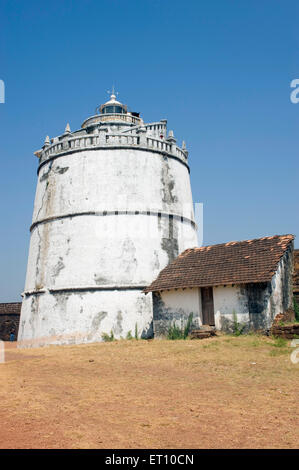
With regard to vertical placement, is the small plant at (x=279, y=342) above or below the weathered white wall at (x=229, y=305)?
below

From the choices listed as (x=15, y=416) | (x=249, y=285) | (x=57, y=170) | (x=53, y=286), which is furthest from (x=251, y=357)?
(x=57, y=170)

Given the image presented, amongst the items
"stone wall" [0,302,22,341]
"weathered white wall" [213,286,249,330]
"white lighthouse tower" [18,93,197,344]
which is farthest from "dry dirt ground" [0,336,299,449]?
"stone wall" [0,302,22,341]

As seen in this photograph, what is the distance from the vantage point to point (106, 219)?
651 inches

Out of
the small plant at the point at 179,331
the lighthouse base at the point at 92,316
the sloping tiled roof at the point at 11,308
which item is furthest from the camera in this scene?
the sloping tiled roof at the point at 11,308

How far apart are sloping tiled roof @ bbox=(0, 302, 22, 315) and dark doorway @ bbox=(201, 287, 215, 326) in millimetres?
15052

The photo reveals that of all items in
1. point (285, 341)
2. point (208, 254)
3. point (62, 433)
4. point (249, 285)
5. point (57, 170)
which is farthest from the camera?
point (57, 170)

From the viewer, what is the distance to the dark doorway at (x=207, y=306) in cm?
1423

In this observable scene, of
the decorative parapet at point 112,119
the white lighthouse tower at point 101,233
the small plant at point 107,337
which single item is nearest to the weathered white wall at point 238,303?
the white lighthouse tower at point 101,233

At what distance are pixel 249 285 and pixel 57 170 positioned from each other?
31.7 feet

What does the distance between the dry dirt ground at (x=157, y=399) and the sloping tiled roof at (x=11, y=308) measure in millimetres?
15087

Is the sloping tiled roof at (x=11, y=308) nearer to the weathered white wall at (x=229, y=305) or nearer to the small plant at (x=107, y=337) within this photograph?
the small plant at (x=107, y=337)

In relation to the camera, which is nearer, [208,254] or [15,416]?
[15,416]

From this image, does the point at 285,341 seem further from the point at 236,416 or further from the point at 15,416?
the point at 15,416

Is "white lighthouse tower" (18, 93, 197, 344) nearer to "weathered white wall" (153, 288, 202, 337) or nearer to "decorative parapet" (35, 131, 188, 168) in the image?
"decorative parapet" (35, 131, 188, 168)
